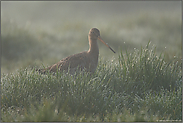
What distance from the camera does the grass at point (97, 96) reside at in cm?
381

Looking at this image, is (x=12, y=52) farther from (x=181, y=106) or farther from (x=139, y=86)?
(x=181, y=106)

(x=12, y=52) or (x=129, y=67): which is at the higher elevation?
(x=129, y=67)

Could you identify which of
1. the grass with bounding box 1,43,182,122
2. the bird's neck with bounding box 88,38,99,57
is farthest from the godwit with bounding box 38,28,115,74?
the grass with bounding box 1,43,182,122

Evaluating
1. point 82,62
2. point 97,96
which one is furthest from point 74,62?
point 97,96

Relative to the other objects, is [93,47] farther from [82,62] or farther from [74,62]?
[74,62]

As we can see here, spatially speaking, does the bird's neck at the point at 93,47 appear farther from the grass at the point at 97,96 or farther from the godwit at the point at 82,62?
the grass at the point at 97,96

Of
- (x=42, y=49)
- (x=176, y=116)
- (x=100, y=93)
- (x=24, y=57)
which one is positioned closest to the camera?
(x=176, y=116)

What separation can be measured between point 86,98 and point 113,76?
1293 mm

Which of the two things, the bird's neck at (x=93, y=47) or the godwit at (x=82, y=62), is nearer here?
the godwit at (x=82, y=62)

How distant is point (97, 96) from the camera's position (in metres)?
4.34

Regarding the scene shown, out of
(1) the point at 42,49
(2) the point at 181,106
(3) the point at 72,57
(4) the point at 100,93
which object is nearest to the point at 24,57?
(1) the point at 42,49

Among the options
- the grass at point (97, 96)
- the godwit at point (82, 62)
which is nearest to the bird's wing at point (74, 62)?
the godwit at point (82, 62)

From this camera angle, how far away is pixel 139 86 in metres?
4.98

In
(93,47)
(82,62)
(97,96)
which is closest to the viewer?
(97,96)
